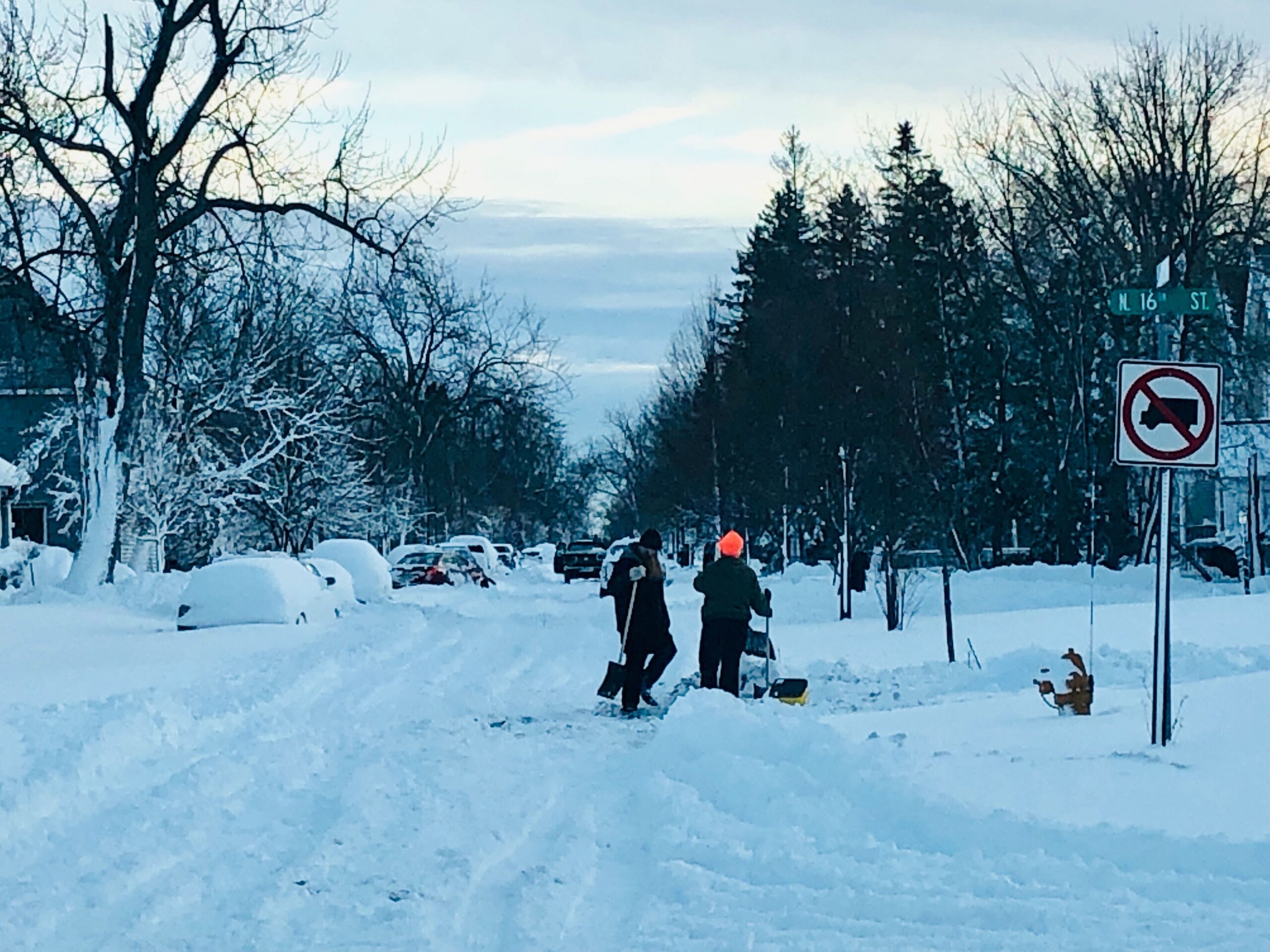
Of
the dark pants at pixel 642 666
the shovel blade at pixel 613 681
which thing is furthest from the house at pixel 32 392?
the dark pants at pixel 642 666

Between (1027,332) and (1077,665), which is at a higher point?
(1027,332)

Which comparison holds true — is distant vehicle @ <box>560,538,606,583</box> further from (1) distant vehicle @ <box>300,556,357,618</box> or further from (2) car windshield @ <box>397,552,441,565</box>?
(1) distant vehicle @ <box>300,556,357,618</box>

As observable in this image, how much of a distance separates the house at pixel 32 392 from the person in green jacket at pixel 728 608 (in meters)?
15.7

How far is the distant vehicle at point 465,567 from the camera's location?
49344mm

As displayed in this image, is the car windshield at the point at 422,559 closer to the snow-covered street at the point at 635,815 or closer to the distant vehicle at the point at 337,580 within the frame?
the distant vehicle at the point at 337,580

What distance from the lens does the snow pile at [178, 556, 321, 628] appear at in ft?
91.1

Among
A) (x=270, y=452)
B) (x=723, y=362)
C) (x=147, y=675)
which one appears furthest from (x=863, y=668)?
(x=723, y=362)

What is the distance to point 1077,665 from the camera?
13352 millimetres

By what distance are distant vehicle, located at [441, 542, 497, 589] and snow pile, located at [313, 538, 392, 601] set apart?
730 cm

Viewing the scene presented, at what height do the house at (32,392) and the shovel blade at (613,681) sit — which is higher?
the house at (32,392)

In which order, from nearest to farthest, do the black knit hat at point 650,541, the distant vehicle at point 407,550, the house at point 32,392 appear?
1. the black knit hat at point 650,541
2. the house at point 32,392
3. the distant vehicle at point 407,550

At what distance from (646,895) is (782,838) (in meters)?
1.41

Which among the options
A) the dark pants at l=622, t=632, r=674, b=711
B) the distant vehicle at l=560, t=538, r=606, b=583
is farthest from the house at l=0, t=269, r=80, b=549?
the distant vehicle at l=560, t=538, r=606, b=583

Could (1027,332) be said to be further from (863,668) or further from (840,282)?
(863,668)
